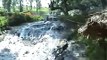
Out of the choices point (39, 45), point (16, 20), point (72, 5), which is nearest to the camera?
point (39, 45)

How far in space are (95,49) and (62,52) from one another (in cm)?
501

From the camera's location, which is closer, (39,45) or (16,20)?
(39,45)

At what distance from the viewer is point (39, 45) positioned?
1936 cm

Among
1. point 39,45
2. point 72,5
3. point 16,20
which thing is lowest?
point 16,20

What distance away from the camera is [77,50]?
50.8ft

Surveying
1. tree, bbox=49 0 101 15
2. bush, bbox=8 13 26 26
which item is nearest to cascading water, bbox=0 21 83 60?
bush, bbox=8 13 26 26

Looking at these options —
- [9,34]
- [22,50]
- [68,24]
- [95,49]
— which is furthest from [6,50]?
[95,49]

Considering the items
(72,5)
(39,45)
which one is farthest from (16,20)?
(39,45)

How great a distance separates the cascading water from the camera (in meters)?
15.8

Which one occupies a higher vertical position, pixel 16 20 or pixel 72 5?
pixel 72 5

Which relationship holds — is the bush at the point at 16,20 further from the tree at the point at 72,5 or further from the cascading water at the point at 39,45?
the cascading water at the point at 39,45

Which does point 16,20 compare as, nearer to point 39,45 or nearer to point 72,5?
point 72,5

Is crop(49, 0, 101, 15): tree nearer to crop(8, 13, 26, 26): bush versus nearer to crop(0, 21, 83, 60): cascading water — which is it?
crop(8, 13, 26, 26): bush

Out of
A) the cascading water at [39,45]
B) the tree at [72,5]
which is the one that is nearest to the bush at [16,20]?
the tree at [72,5]
